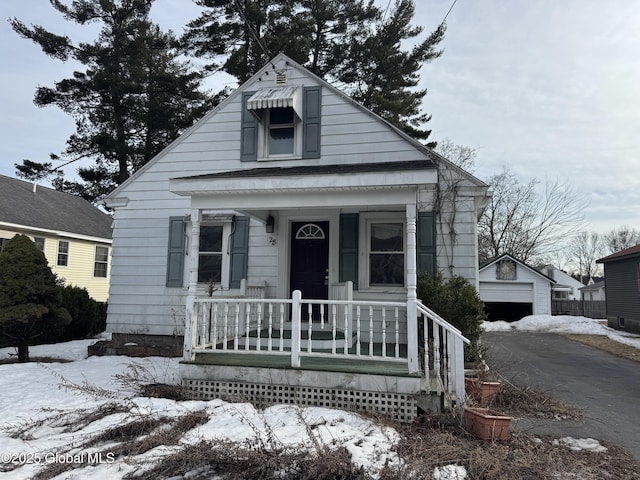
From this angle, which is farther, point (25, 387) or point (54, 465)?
point (25, 387)

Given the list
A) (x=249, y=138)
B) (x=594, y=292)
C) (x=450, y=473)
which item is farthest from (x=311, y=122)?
(x=594, y=292)

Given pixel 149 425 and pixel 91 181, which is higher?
pixel 91 181

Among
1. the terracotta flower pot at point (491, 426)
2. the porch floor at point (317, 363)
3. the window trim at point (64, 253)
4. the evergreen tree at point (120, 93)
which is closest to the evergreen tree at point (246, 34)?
the evergreen tree at point (120, 93)

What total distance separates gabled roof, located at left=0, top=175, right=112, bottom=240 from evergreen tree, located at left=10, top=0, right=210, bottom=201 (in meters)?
2.00

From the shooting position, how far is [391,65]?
1716 cm

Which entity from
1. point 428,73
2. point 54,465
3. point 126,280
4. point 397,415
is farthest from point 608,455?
point 428,73

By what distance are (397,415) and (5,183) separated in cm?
1756

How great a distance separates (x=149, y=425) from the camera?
161 inches

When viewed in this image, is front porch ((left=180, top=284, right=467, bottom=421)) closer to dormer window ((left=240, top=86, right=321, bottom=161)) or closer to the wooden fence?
dormer window ((left=240, top=86, right=321, bottom=161))

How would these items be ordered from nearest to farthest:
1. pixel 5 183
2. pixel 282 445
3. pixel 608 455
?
1. pixel 282 445
2. pixel 608 455
3. pixel 5 183

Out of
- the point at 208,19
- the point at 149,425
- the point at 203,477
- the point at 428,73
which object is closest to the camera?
the point at 203,477

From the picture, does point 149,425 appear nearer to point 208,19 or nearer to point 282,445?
point 282,445

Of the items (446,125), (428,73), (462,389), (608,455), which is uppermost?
(428,73)

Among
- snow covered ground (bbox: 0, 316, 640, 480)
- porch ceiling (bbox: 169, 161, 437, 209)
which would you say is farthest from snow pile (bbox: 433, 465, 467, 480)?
porch ceiling (bbox: 169, 161, 437, 209)
